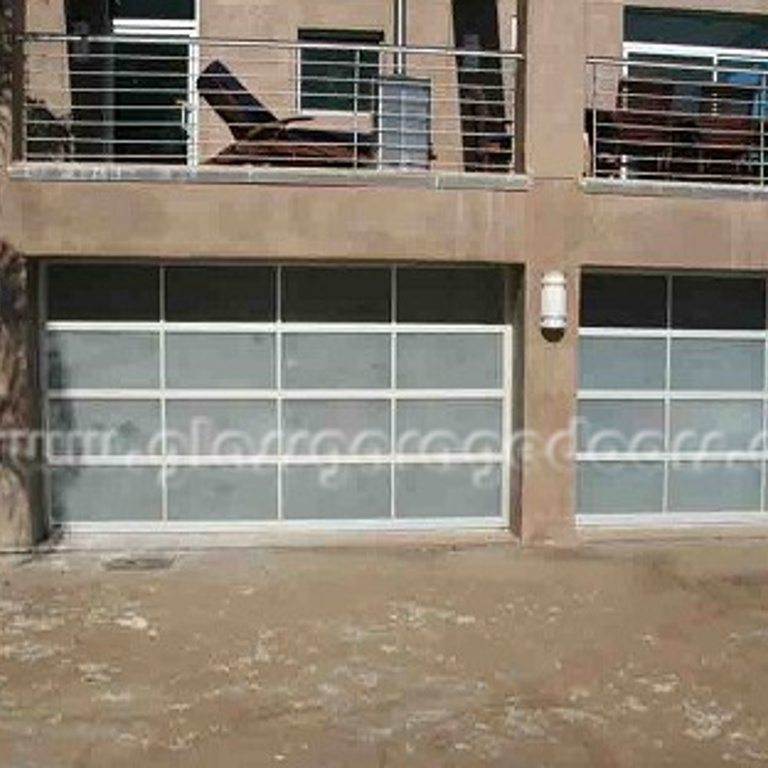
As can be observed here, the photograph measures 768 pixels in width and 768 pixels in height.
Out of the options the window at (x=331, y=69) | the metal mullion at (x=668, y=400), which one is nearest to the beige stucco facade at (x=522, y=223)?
the metal mullion at (x=668, y=400)

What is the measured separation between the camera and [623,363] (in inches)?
417

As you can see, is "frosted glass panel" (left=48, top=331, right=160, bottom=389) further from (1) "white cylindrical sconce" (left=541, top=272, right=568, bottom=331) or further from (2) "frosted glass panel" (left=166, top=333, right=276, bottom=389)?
(1) "white cylindrical sconce" (left=541, top=272, right=568, bottom=331)

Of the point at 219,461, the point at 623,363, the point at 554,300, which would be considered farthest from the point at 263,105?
the point at 623,363

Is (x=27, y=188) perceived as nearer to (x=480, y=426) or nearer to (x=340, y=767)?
(x=480, y=426)

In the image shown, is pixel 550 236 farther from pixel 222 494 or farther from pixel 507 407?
pixel 222 494

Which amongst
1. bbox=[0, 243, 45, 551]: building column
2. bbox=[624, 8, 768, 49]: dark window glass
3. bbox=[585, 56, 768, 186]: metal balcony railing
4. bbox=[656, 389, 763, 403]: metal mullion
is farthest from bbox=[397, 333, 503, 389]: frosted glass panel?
bbox=[624, 8, 768, 49]: dark window glass

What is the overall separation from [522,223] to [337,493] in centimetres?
290

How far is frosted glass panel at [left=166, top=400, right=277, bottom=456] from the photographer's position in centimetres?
1022

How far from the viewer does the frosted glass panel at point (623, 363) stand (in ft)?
34.5

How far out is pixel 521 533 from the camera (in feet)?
33.1

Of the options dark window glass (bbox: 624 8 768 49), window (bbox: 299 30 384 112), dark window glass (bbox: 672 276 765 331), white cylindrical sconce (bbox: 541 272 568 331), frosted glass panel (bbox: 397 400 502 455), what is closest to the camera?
white cylindrical sconce (bbox: 541 272 568 331)

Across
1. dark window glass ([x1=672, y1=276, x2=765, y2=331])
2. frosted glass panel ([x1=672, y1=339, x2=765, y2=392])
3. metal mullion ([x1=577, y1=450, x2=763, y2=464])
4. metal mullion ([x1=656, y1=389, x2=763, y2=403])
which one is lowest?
metal mullion ([x1=577, y1=450, x2=763, y2=464])

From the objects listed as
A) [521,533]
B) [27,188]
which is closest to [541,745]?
[521,533]

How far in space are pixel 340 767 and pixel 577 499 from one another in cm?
572
